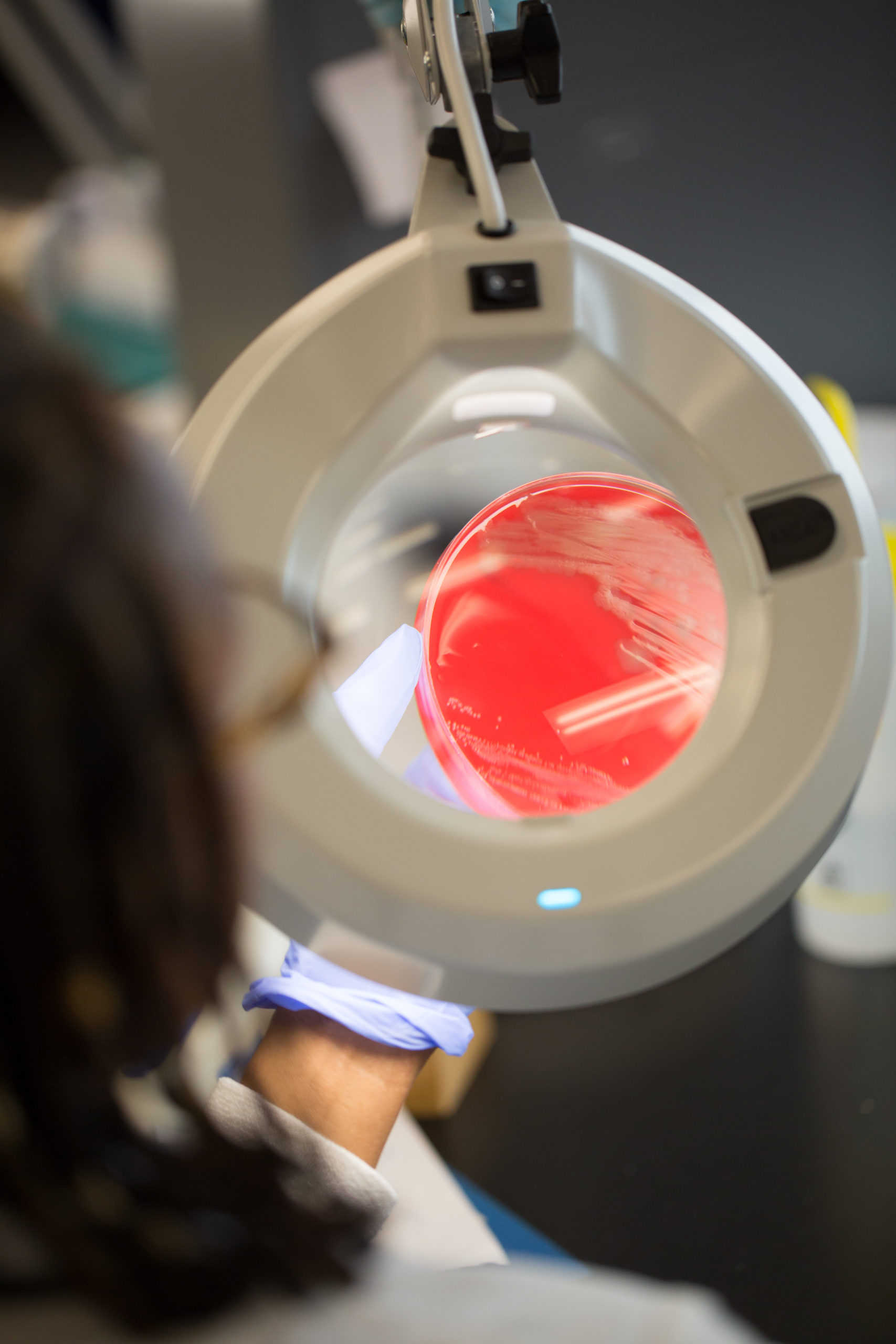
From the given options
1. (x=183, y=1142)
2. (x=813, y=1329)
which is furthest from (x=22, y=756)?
(x=813, y=1329)

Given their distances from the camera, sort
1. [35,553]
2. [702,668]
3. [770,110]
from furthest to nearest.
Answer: [770,110]
[702,668]
[35,553]

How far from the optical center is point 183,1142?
1.35ft

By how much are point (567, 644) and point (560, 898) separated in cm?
Result: 26

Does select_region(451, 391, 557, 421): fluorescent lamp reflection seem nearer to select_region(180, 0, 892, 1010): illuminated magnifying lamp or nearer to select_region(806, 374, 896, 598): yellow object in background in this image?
select_region(180, 0, 892, 1010): illuminated magnifying lamp

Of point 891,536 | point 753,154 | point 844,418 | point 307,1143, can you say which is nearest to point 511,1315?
point 307,1143

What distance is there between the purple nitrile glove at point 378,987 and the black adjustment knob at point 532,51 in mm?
356

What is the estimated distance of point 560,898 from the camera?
1.73 feet

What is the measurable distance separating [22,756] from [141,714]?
4cm

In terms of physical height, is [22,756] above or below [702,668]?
above

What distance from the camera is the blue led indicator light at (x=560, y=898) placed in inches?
20.7

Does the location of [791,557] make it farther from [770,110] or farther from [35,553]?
[770,110]

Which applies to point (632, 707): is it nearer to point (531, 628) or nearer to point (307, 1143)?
point (531, 628)

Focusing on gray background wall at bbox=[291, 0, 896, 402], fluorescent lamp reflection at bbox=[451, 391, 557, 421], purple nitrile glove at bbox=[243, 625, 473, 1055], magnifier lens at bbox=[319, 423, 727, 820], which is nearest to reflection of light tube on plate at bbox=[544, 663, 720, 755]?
magnifier lens at bbox=[319, 423, 727, 820]

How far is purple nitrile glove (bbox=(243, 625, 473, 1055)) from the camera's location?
74cm
